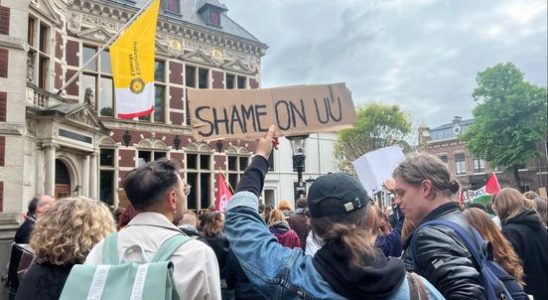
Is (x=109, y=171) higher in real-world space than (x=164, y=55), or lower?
lower

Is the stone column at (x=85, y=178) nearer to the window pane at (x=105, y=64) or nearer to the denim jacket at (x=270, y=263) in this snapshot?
the window pane at (x=105, y=64)

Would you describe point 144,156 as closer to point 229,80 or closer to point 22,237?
point 229,80

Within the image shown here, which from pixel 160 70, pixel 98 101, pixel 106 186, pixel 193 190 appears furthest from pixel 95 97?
pixel 193 190

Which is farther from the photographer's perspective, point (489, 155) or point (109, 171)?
point (489, 155)

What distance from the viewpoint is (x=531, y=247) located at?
4.33 m

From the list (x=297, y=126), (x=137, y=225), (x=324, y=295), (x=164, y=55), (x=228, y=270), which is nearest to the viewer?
(x=324, y=295)

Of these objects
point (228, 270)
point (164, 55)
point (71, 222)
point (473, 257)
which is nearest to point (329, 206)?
point (473, 257)

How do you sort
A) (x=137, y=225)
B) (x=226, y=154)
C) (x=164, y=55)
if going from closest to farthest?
(x=137, y=225)
(x=164, y=55)
(x=226, y=154)

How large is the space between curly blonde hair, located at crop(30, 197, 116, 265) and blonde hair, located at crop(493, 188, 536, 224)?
371cm

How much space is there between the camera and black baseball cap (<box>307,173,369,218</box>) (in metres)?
1.64

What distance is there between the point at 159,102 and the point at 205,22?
4.95m

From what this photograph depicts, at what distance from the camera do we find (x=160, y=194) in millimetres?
2350

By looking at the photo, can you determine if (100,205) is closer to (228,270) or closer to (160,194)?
(160,194)

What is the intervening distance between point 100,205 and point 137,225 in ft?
2.64
